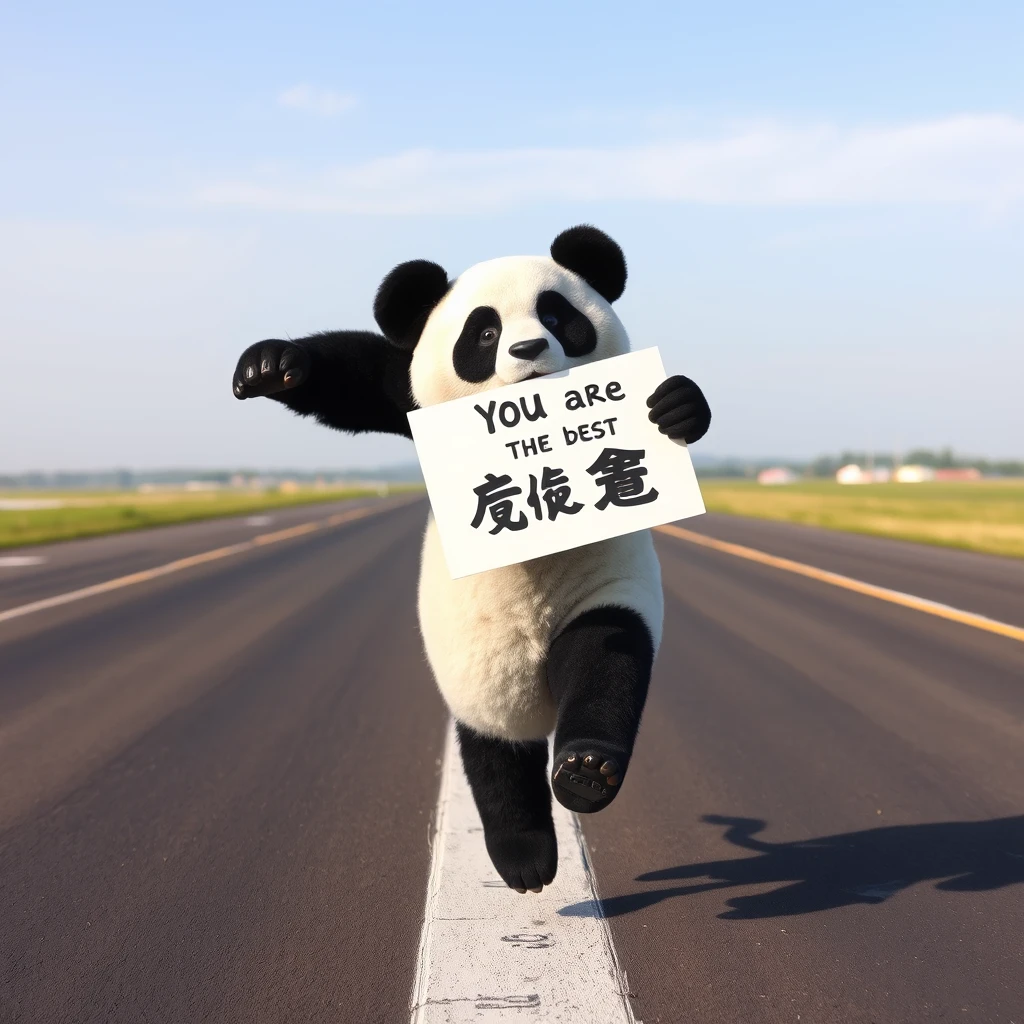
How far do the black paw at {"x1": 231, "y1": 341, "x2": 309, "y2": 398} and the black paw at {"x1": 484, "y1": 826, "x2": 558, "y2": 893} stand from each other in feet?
5.09

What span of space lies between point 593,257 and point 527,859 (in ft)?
6.15


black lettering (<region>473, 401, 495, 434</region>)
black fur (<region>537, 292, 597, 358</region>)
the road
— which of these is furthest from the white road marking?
black fur (<region>537, 292, 597, 358</region>)

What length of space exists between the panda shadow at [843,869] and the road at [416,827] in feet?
0.04

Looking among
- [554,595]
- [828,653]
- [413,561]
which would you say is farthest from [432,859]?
[413,561]

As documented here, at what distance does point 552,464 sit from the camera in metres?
3.19

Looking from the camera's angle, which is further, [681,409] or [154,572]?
[154,572]

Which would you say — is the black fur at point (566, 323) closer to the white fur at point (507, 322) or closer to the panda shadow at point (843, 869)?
the white fur at point (507, 322)

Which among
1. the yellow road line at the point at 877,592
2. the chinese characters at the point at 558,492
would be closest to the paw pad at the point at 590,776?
the chinese characters at the point at 558,492

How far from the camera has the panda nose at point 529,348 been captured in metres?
3.09

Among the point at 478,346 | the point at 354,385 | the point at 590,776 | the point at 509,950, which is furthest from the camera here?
the point at 354,385

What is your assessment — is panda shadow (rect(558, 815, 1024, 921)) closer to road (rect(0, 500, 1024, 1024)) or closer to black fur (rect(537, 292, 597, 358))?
road (rect(0, 500, 1024, 1024))

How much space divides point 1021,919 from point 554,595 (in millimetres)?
1781

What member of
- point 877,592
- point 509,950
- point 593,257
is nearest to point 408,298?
point 593,257

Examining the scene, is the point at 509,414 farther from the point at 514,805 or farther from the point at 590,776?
the point at 514,805
